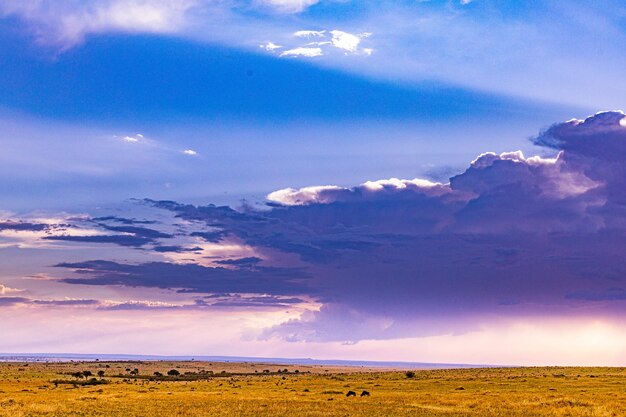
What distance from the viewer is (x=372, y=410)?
220 ft

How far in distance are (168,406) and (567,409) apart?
1465 inches

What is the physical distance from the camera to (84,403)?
75562 mm

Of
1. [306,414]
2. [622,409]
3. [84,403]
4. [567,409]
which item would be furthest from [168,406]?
[622,409]

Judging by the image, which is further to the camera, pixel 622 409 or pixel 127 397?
pixel 127 397

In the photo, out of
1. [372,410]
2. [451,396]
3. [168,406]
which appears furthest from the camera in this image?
[451,396]

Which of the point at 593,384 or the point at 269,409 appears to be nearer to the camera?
the point at 269,409

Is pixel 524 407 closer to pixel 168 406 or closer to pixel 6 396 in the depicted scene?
pixel 168 406

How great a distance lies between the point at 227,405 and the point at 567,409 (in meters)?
31.9

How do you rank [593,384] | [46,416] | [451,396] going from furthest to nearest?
[593,384] → [451,396] → [46,416]

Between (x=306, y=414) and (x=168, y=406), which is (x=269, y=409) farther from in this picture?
(x=168, y=406)

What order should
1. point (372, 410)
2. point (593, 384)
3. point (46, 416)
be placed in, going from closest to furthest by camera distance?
point (46, 416)
point (372, 410)
point (593, 384)

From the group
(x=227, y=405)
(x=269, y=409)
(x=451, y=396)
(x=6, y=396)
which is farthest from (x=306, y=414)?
(x=6, y=396)

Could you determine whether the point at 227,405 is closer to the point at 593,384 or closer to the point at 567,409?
the point at 567,409

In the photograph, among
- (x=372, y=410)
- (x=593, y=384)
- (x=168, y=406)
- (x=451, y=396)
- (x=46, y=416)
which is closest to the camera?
(x=46, y=416)
